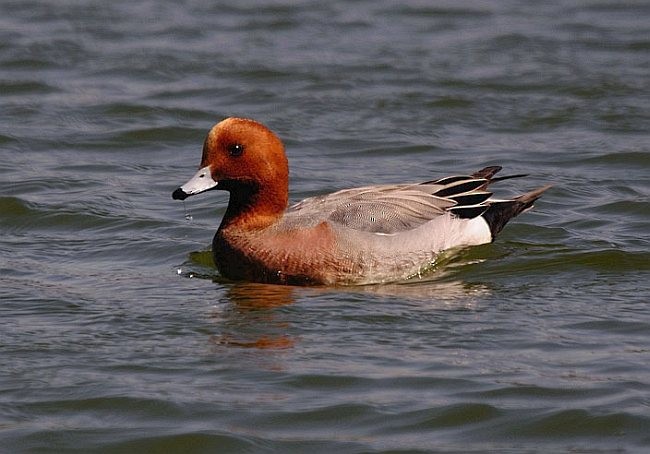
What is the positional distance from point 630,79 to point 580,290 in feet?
20.1

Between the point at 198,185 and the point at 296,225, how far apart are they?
650 millimetres

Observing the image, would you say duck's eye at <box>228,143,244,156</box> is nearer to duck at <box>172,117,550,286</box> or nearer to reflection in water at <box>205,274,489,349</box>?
duck at <box>172,117,550,286</box>

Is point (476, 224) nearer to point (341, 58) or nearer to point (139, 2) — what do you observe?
point (341, 58)

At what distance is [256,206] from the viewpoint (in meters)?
9.37

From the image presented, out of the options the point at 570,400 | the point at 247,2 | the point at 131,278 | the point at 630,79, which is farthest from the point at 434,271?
the point at 247,2

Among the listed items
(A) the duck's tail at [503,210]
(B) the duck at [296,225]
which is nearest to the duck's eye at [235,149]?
(B) the duck at [296,225]

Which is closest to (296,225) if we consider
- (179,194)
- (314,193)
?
(179,194)

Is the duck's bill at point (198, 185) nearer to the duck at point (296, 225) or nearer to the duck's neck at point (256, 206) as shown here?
the duck at point (296, 225)

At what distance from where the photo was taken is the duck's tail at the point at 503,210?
401 inches

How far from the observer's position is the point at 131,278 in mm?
9422

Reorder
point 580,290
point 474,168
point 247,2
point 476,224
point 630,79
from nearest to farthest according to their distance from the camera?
point 580,290
point 476,224
point 474,168
point 630,79
point 247,2

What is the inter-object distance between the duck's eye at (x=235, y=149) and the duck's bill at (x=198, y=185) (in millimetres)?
172

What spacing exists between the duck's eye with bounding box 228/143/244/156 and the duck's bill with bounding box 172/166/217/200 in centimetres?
17

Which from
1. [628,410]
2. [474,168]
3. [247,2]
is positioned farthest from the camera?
[247,2]
